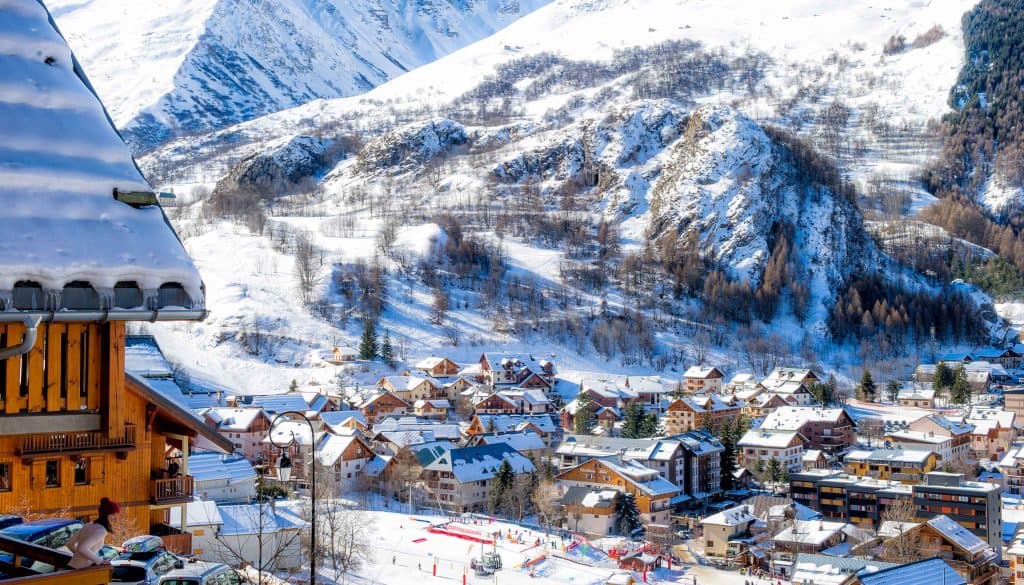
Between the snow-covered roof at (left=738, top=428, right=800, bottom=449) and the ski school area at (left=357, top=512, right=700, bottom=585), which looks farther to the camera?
the snow-covered roof at (left=738, top=428, right=800, bottom=449)

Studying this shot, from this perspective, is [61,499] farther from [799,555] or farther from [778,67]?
[778,67]

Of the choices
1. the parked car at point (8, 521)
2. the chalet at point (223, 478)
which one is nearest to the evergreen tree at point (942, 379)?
the chalet at point (223, 478)

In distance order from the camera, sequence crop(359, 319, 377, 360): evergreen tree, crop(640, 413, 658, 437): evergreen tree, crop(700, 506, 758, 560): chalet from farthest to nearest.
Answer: crop(359, 319, 377, 360): evergreen tree, crop(640, 413, 658, 437): evergreen tree, crop(700, 506, 758, 560): chalet

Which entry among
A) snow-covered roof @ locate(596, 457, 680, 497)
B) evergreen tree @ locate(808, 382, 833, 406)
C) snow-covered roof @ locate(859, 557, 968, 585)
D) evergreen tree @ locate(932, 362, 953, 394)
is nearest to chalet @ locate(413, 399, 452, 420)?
snow-covered roof @ locate(596, 457, 680, 497)

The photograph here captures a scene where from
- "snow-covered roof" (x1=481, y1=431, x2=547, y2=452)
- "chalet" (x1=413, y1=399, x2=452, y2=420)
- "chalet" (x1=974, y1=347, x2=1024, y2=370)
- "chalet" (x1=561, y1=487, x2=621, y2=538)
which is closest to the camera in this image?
"chalet" (x1=561, y1=487, x2=621, y2=538)

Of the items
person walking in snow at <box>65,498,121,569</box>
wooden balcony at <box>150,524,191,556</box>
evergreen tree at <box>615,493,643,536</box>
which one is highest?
person walking in snow at <box>65,498,121,569</box>

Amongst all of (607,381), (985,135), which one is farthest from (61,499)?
(985,135)

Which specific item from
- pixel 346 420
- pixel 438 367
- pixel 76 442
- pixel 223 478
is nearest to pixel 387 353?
pixel 438 367

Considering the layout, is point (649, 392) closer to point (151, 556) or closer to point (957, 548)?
point (957, 548)

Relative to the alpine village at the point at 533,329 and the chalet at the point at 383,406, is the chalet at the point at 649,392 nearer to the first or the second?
the alpine village at the point at 533,329

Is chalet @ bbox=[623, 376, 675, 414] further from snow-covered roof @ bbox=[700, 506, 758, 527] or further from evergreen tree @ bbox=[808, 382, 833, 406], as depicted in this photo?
snow-covered roof @ bbox=[700, 506, 758, 527]
